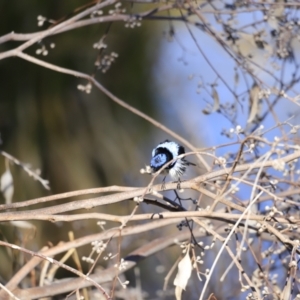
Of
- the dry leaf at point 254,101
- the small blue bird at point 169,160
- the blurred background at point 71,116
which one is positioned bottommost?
the small blue bird at point 169,160

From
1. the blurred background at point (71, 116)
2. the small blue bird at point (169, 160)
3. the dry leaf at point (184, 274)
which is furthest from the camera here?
the blurred background at point (71, 116)

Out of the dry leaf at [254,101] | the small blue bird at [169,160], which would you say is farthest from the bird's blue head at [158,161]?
the dry leaf at [254,101]

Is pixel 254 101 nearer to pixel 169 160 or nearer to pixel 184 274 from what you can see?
pixel 169 160

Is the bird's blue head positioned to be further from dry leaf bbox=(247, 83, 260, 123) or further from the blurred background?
the blurred background

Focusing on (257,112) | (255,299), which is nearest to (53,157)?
(257,112)

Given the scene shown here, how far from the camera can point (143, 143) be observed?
353 centimetres

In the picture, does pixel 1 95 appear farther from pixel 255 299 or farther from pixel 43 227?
pixel 255 299

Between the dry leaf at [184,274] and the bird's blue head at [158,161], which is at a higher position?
the bird's blue head at [158,161]

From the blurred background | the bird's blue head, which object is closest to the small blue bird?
the bird's blue head

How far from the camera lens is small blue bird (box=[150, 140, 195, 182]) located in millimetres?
1323

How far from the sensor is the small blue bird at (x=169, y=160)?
1.32 m

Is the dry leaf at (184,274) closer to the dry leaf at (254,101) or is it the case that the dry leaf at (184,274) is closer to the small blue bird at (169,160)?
the small blue bird at (169,160)

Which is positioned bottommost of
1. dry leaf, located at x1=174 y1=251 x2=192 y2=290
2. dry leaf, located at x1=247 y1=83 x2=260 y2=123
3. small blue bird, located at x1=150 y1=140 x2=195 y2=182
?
dry leaf, located at x1=174 y1=251 x2=192 y2=290

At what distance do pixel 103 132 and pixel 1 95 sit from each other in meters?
0.59
